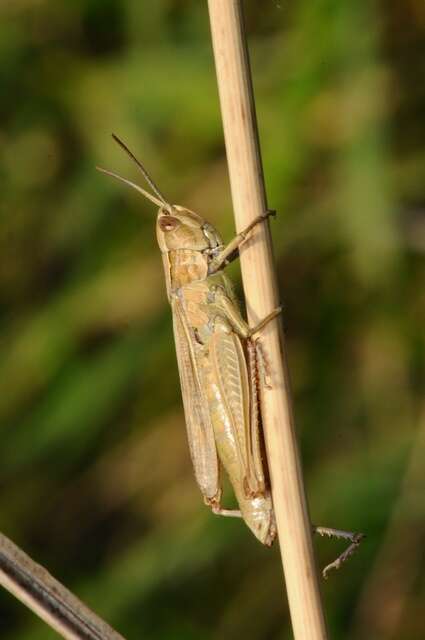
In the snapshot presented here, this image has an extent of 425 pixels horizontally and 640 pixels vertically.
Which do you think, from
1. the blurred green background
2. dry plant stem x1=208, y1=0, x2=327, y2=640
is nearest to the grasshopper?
dry plant stem x1=208, y1=0, x2=327, y2=640

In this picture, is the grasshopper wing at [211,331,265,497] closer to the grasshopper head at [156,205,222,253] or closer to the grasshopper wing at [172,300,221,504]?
the grasshopper wing at [172,300,221,504]

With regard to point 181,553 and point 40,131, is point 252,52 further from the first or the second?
point 181,553

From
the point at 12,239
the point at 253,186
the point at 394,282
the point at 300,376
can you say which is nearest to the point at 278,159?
the point at 394,282

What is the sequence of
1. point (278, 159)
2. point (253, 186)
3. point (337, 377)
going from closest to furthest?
point (253, 186), point (278, 159), point (337, 377)

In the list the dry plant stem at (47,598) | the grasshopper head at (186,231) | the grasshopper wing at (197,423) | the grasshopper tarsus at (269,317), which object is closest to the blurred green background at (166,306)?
the grasshopper head at (186,231)

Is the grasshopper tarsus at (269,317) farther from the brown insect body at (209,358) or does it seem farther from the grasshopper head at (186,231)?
the grasshopper head at (186,231)

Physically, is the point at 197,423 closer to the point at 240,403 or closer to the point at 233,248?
the point at 240,403

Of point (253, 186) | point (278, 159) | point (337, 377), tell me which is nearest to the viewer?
point (253, 186)
